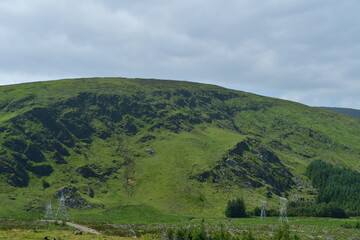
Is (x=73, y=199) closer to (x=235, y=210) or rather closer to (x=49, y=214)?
(x=49, y=214)

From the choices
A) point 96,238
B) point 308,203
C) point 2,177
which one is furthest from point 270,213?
point 2,177

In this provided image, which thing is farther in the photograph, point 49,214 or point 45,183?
point 45,183

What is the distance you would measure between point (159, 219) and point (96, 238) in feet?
223

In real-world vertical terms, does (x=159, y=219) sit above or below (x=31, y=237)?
below

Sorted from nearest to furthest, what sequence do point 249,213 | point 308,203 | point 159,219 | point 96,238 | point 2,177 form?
point 96,238 < point 159,219 < point 249,213 < point 2,177 < point 308,203

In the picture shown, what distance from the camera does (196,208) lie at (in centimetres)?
17312

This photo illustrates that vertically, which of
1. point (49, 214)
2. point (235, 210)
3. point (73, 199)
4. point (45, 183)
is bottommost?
point (49, 214)

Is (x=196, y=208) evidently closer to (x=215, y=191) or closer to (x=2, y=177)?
(x=215, y=191)

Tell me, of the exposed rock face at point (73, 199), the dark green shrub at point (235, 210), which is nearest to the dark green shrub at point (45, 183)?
the exposed rock face at point (73, 199)

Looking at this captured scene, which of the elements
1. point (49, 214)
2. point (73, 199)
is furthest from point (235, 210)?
point (49, 214)

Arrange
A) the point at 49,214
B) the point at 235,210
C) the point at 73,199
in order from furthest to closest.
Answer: the point at 73,199
the point at 235,210
the point at 49,214

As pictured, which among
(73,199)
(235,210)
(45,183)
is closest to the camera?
(235,210)

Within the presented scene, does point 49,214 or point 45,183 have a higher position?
point 45,183

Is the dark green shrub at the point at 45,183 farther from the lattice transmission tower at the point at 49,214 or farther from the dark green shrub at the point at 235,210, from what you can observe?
the dark green shrub at the point at 235,210
